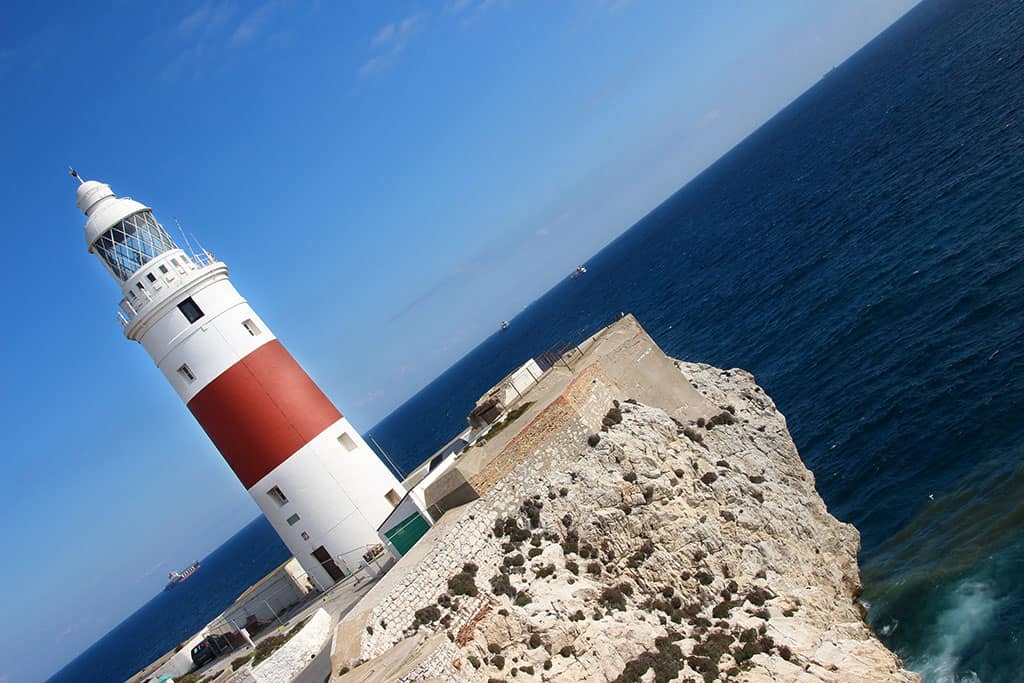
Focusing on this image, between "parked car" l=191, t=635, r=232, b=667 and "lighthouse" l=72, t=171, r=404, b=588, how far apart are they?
13.1 ft

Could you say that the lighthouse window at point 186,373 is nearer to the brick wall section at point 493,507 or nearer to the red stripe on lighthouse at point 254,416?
the red stripe on lighthouse at point 254,416

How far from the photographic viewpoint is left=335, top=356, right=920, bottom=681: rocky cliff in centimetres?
1362

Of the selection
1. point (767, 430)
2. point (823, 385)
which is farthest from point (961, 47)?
point (767, 430)

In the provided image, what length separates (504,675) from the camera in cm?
1318

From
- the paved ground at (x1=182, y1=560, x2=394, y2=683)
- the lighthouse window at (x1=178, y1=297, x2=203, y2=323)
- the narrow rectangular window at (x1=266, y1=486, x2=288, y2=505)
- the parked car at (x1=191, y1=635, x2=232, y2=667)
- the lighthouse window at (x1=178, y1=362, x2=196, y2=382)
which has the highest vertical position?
the lighthouse window at (x1=178, y1=297, x2=203, y2=323)

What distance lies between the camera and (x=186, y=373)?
21938 millimetres

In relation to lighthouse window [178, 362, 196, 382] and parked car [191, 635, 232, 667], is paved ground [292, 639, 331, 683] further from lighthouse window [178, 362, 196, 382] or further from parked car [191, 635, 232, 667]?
lighthouse window [178, 362, 196, 382]

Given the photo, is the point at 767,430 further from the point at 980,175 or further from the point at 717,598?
the point at 980,175

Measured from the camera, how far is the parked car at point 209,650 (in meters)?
22.9

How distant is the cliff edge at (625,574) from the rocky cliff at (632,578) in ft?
0.12

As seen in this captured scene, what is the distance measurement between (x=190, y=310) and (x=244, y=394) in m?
3.33

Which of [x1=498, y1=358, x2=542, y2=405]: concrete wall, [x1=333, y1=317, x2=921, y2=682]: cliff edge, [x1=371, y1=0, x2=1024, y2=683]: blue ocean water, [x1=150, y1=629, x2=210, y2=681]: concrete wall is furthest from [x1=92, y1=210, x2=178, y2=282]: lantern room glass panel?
[x1=371, y1=0, x2=1024, y2=683]: blue ocean water

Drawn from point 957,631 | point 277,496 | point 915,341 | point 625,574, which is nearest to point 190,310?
point 277,496

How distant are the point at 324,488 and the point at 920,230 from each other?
123 ft
